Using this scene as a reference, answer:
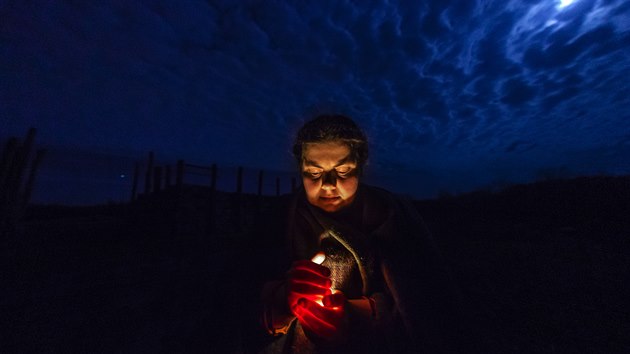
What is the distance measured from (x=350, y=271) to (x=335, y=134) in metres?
0.81

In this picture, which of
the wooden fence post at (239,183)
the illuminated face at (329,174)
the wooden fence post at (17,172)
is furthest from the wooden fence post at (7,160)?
the illuminated face at (329,174)

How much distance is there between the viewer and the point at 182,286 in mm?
5699

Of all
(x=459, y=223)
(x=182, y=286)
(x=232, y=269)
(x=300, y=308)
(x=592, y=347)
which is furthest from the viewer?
(x=459, y=223)

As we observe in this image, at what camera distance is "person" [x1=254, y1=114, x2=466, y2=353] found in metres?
1.17

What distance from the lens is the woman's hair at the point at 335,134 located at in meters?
1.44

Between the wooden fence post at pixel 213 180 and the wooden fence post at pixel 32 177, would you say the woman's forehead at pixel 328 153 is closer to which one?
the wooden fence post at pixel 213 180

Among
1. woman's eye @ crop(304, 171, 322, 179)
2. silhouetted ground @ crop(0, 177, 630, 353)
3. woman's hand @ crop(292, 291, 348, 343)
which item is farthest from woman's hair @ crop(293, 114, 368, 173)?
woman's hand @ crop(292, 291, 348, 343)

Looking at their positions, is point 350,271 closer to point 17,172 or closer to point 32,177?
point 17,172

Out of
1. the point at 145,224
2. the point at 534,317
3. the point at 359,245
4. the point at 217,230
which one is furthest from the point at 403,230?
the point at 145,224

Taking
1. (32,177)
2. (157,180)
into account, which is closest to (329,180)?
(32,177)

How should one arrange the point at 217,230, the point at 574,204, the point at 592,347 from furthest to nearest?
the point at 217,230
the point at 574,204
the point at 592,347

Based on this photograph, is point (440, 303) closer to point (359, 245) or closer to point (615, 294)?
point (359, 245)

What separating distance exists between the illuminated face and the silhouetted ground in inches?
13.9

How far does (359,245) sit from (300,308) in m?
0.46
